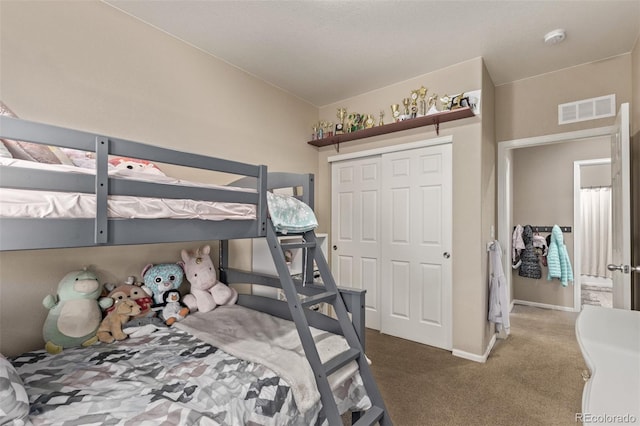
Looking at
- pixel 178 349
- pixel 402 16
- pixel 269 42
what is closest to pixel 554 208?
pixel 402 16

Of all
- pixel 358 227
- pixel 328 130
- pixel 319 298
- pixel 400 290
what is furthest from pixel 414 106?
pixel 319 298

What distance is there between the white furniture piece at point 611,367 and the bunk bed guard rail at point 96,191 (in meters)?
1.36

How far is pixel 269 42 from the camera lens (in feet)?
8.06

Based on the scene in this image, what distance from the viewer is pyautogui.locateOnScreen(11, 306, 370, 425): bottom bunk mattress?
1.06m

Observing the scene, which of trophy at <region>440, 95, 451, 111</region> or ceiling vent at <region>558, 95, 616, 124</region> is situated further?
trophy at <region>440, 95, 451, 111</region>

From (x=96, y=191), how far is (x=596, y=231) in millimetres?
7186

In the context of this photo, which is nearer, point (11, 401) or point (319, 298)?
point (11, 401)

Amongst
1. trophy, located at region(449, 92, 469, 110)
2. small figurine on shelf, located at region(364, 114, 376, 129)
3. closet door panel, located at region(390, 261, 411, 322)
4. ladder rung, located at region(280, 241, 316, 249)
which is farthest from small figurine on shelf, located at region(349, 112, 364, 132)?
ladder rung, located at region(280, 241, 316, 249)

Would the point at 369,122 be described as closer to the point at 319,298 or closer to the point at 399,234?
the point at 399,234

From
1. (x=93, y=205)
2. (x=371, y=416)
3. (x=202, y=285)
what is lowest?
(x=371, y=416)

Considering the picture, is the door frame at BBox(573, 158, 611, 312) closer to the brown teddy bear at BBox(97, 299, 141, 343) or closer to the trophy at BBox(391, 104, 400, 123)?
the trophy at BBox(391, 104, 400, 123)

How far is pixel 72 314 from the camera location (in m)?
1.67

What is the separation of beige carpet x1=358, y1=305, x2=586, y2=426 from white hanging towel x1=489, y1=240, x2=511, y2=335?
0.34m

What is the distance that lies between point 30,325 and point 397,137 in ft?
10.7
